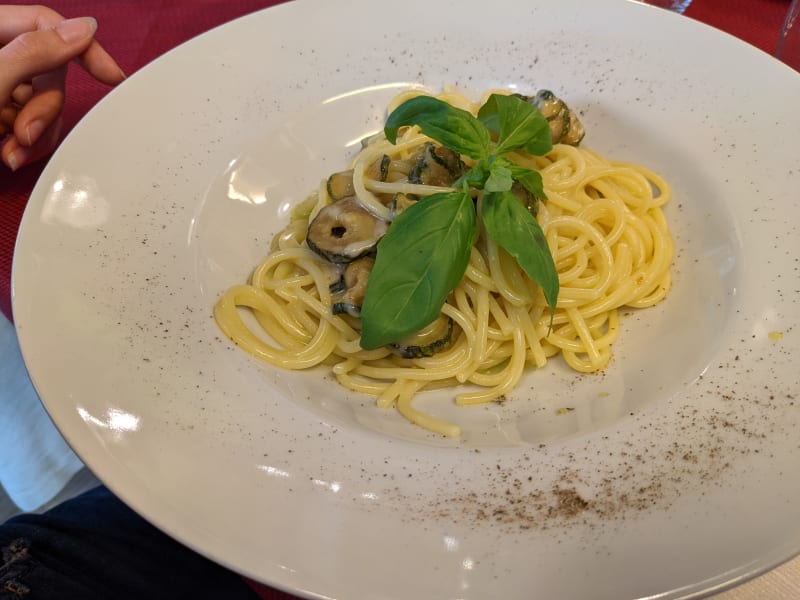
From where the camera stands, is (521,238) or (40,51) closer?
(521,238)

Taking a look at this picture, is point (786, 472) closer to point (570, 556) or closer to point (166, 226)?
point (570, 556)

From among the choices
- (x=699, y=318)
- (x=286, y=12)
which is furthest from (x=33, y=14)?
(x=699, y=318)

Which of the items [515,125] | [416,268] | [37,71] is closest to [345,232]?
[416,268]

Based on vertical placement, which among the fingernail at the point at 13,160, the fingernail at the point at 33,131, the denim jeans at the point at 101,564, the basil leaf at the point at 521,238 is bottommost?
the denim jeans at the point at 101,564

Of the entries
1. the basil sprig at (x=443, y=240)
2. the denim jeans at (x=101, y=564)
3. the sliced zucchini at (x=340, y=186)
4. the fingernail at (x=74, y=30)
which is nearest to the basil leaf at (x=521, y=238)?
the basil sprig at (x=443, y=240)

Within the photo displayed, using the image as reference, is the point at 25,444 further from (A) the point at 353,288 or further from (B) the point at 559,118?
(B) the point at 559,118

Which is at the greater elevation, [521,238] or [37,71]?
[521,238]

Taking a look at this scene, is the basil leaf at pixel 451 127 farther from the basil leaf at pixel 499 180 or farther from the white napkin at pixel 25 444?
the white napkin at pixel 25 444
